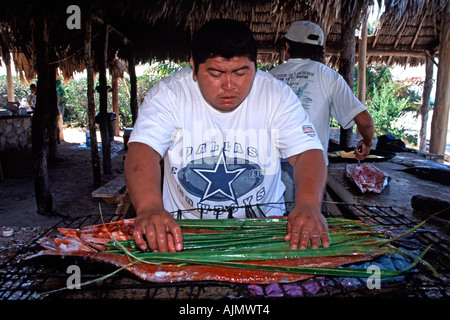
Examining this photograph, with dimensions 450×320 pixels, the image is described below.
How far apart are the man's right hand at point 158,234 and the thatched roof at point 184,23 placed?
498cm

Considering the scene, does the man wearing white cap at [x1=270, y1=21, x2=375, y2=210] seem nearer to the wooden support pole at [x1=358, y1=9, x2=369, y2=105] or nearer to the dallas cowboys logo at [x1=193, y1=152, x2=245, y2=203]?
the dallas cowboys logo at [x1=193, y1=152, x2=245, y2=203]

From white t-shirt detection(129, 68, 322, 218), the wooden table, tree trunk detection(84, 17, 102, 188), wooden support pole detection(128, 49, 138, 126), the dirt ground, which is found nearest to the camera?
white t-shirt detection(129, 68, 322, 218)

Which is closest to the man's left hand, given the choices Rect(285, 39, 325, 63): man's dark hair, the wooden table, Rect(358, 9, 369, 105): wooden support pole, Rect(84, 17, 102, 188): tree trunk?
the wooden table

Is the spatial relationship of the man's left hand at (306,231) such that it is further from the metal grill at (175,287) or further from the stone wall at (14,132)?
the stone wall at (14,132)

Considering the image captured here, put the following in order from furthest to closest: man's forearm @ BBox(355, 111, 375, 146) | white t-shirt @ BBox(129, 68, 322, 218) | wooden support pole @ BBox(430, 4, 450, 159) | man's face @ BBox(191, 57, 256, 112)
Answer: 1. wooden support pole @ BBox(430, 4, 450, 159)
2. man's forearm @ BBox(355, 111, 375, 146)
3. white t-shirt @ BBox(129, 68, 322, 218)
4. man's face @ BBox(191, 57, 256, 112)

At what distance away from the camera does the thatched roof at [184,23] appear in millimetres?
5531

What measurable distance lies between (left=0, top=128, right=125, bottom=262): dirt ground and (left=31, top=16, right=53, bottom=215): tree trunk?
324 mm

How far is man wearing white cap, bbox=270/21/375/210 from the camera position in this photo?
9.96 ft

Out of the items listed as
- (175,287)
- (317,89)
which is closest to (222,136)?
(175,287)

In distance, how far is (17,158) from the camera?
9.92 metres

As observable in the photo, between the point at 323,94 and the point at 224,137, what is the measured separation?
1.53 m
